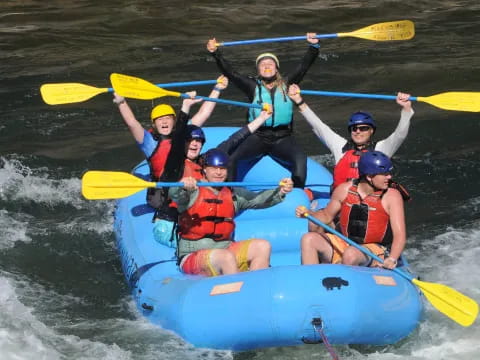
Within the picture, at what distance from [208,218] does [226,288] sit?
63 cm

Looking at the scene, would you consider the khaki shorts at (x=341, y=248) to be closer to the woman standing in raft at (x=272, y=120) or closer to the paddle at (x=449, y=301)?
the paddle at (x=449, y=301)

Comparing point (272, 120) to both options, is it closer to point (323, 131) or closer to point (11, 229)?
point (323, 131)

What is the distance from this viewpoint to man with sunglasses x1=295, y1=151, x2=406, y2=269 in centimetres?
504

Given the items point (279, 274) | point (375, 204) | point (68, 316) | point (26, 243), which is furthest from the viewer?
point (26, 243)

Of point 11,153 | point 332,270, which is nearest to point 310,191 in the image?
point 332,270

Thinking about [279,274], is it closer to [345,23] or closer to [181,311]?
[181,311]

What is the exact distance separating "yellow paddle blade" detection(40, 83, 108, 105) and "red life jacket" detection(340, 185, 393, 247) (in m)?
2.31

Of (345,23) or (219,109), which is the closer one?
(219,109)

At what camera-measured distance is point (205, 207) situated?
17.0ft

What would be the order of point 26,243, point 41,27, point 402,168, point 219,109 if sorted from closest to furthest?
point 26,243
point 402,168
point 219,109
point 41,27

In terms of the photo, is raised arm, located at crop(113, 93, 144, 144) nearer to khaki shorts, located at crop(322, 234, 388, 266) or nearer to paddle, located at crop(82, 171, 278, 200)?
paddle, located at crop(82, 171, 278, 200)

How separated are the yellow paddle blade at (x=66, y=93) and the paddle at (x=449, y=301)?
247 centimetres

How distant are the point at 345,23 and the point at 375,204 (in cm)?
972

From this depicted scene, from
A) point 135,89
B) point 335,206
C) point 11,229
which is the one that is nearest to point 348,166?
point 335,206
